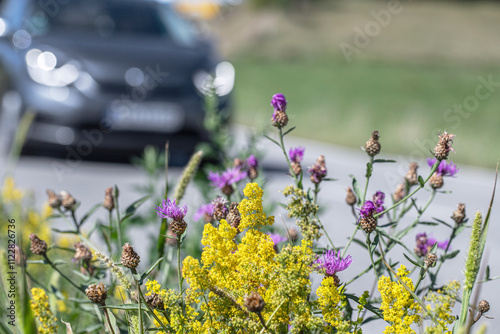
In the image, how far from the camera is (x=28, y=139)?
5.73m

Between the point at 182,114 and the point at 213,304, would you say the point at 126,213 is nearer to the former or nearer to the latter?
the point at 213,304

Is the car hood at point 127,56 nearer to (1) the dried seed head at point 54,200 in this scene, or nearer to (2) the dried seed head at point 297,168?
(1) the dried seed head at point 54,200


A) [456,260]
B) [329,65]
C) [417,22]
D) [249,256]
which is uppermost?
[417,22]

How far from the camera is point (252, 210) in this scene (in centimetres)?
117

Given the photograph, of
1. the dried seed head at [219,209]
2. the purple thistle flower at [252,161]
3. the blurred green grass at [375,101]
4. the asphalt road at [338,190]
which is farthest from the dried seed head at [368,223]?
the asphalt road at [338,190]

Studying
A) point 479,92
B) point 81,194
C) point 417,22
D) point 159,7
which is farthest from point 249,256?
point 417,22

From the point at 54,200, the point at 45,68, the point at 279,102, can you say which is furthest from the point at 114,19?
the point at 279,102

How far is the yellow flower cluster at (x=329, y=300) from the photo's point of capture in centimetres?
110

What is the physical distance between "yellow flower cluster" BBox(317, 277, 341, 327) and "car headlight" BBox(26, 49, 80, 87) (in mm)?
4754

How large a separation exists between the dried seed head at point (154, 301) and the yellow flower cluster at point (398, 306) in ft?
1.23

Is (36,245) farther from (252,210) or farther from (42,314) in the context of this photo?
(252,210)

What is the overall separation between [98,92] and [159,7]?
1.63 meters

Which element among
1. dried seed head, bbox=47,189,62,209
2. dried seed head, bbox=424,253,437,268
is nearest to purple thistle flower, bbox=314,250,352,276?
dried seed head, bbox=424,253,437,268

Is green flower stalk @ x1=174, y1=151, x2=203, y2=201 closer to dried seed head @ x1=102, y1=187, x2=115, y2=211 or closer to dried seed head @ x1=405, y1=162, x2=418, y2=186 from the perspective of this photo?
dried seed head @ x1=102, y1=187, x2=115, y2=211
